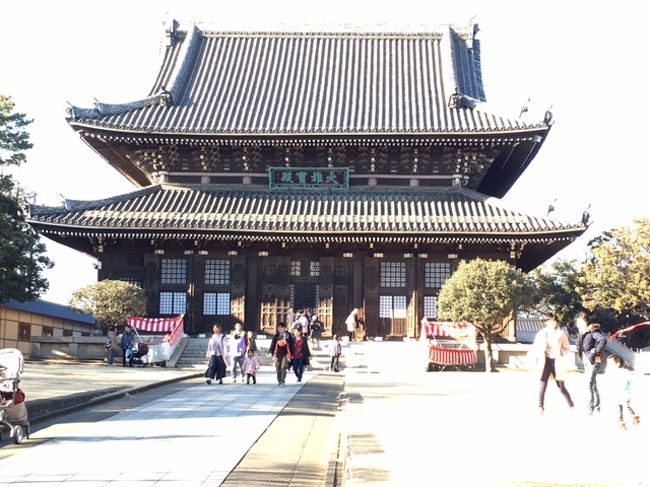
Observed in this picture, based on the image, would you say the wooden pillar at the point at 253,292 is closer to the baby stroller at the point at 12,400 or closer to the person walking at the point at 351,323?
the person walking at the point at 351,323

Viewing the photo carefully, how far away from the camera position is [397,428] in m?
15.1

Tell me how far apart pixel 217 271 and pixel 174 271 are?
2.04 metres

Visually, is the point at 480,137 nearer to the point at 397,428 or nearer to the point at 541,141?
the point at 541,141

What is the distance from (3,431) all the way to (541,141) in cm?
3341

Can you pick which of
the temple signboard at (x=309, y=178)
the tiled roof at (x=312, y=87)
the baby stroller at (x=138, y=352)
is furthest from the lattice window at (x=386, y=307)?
the baby stroller at (x=138, y=352)

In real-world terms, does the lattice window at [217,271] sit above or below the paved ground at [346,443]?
above

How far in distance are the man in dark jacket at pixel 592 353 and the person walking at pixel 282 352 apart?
1025 centimetres

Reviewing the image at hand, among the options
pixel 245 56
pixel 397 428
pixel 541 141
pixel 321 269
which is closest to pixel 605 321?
pixel 541 141

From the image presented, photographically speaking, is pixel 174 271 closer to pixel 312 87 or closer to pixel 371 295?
pixel 371 295

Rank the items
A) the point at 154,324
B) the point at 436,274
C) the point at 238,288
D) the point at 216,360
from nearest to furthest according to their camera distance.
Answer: the point at 216,360
the point at 154,324
the point at 436,274
the point at 238,288

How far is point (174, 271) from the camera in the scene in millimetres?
43406

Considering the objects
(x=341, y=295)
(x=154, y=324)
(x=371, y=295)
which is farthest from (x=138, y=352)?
(x=371, y=295)

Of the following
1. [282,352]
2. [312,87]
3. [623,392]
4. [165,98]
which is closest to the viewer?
[623,392]

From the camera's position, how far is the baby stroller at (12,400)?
46.3ft
